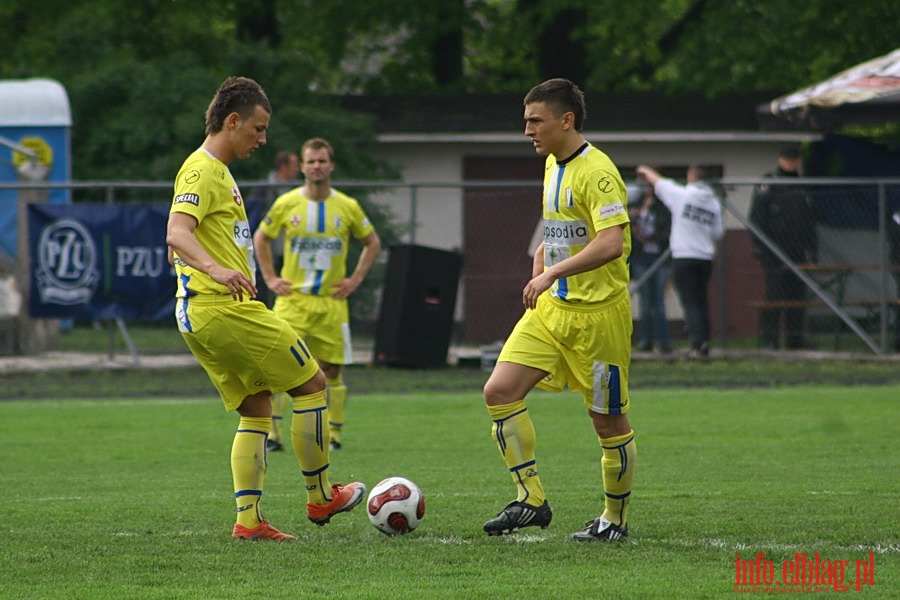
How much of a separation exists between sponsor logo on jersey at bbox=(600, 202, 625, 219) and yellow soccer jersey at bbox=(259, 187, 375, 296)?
15.3 ft

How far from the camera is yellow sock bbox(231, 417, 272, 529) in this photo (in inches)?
260

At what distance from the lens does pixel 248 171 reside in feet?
71.6

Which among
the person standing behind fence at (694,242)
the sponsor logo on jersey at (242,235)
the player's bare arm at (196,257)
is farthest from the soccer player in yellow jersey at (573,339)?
the person standing behind fence at (694,242)

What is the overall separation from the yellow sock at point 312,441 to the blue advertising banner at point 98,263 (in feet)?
31.4

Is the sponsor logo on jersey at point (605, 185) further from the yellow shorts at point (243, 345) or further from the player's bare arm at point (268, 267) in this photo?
the player's bare arm at point (268, 267)

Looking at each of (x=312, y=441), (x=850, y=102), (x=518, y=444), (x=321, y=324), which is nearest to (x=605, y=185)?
(x=518, y=444)

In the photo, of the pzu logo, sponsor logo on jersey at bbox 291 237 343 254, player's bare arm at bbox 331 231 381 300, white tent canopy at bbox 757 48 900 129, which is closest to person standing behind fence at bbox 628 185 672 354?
white tent canopy at bbox 757 48 900 129

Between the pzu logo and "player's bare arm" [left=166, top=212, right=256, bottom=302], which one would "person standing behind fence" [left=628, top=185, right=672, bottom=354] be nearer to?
the pzu logo

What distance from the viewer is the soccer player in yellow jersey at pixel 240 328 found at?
256 inches

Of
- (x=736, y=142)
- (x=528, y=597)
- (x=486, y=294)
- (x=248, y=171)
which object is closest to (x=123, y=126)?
(x=248, y=171)

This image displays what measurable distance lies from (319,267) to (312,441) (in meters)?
4.10

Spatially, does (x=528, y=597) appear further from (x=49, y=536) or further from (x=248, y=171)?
(x=248, y=171)

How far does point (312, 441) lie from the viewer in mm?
6789

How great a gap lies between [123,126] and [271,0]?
6559 mm
